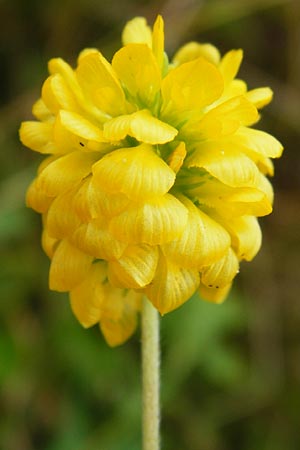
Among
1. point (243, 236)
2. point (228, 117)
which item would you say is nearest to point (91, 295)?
point (243, 236)

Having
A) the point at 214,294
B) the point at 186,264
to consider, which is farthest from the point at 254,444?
the point at 186,264

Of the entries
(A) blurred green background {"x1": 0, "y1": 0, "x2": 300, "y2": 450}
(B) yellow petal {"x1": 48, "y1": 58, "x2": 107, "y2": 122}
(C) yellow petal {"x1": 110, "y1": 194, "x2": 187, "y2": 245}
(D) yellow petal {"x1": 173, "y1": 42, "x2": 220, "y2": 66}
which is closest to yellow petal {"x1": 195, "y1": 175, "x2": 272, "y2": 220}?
(C) yellow petal {"x1": 110, "y1": 194, "x2": 187, "y2": 245}

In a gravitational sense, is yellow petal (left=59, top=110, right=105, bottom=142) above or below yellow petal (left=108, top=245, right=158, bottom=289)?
above

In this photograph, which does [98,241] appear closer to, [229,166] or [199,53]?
[229,166]

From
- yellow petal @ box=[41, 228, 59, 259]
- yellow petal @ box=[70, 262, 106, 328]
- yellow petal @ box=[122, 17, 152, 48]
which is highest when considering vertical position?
yellow petal @ box=[122, 17, 152, 48]

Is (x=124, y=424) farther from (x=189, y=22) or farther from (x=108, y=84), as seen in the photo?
(x=189, y=22)

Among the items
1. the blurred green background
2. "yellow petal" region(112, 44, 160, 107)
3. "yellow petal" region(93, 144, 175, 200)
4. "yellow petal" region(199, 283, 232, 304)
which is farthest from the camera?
the blurred green background

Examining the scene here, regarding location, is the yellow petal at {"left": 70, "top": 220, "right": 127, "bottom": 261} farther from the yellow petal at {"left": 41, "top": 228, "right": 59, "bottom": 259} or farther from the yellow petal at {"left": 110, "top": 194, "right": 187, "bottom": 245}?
the yellow petal at {"left": 41, "top": 228, "right": 59, "bottom": 259}
